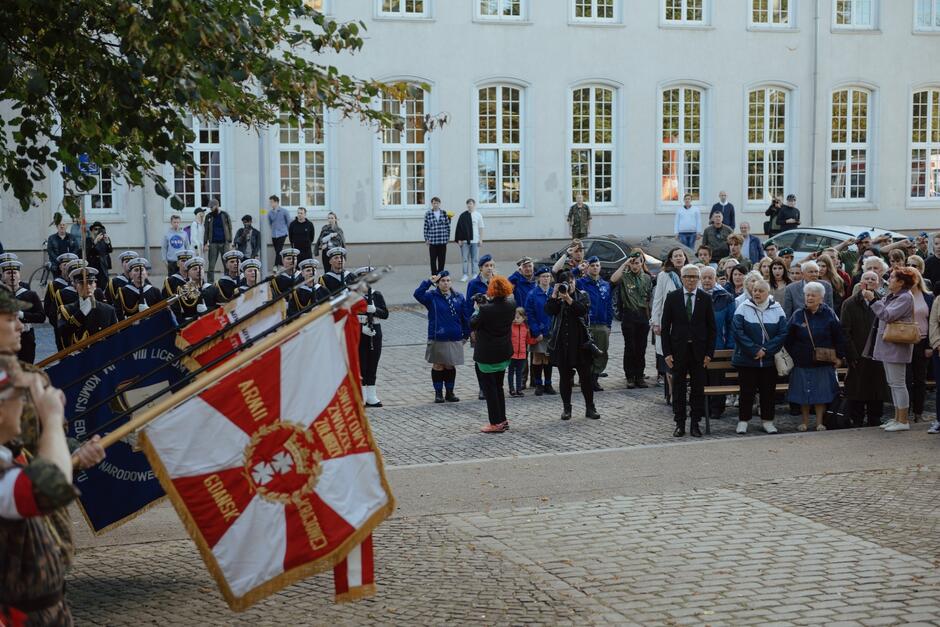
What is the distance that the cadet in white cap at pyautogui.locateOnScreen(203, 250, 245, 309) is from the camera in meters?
16.1

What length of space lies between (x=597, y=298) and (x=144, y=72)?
329 inches

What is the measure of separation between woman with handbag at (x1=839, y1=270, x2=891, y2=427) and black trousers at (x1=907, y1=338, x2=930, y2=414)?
12.8 inches

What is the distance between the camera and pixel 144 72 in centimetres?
855

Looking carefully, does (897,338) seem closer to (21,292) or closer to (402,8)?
(21,292)

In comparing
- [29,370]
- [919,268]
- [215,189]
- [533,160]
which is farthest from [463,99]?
[29,370]

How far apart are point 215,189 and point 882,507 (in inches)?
985

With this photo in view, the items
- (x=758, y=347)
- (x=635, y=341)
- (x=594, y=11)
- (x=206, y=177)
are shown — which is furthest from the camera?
(x=594, y=11)

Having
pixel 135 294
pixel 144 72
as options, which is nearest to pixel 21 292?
pixel 135 294

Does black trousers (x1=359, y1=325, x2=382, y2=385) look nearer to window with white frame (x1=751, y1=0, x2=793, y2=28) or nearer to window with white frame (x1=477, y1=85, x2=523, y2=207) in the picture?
window with white frame (x1=477, y1=85, x2=523, y2=207)

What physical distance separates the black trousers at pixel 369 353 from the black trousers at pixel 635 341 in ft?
11.1

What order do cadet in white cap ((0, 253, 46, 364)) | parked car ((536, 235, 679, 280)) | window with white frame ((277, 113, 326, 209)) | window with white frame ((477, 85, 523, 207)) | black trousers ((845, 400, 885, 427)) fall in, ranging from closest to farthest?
black trousers ((845, 400, 885, 427)) → cadet in white cap ((0, 253, 46, 364)) → parked car ((536, 235, 679, 280)) → window with white frame ((277, 113, 326, 209)) → window with white frame ((477, 85, 523, 207))

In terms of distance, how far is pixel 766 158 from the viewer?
37094 millimetres

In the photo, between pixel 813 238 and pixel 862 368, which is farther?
pixel 813 238

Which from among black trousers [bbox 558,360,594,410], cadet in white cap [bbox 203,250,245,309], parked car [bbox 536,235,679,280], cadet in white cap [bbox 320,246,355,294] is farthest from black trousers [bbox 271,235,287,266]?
black trousers [bbox 558,360,594,410]
